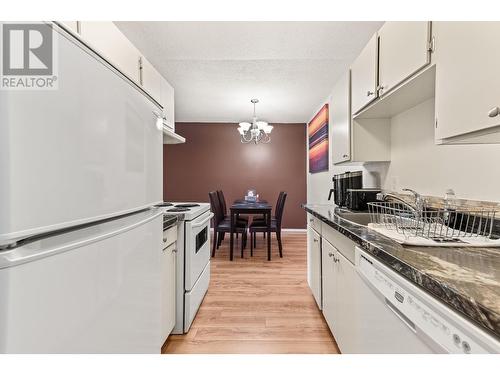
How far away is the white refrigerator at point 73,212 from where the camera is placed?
0.44m

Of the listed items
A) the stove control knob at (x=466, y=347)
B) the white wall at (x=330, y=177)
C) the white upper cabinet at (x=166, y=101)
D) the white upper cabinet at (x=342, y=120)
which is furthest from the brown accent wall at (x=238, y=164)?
the stove control knob at (x=466, y=347)

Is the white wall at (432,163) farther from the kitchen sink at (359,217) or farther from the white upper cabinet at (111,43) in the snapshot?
the white upper cabinet at (111,43)

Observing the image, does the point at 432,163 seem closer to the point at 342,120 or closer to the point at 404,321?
the point at 342,120

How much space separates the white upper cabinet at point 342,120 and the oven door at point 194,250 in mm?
1340

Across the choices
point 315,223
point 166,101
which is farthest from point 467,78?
point 166,101

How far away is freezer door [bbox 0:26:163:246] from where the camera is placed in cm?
44

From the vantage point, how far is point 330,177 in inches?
153

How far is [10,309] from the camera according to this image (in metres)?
0.43

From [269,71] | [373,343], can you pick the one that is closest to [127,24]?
[269,71]

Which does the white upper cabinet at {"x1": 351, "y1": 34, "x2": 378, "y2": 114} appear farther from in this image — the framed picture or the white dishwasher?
the framed picture

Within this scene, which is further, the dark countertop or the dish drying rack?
the dish drying rack

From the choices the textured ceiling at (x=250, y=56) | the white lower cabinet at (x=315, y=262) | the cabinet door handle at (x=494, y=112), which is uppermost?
the textured ceiling at (x=250, y=56)

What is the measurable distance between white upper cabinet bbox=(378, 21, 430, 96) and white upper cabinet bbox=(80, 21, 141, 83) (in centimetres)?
130

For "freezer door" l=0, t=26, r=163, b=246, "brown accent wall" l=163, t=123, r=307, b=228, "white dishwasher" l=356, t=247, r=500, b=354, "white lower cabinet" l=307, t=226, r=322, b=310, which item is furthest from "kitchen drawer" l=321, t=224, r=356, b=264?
"brown accent wall" l=163, t=123, r=307, b=228
